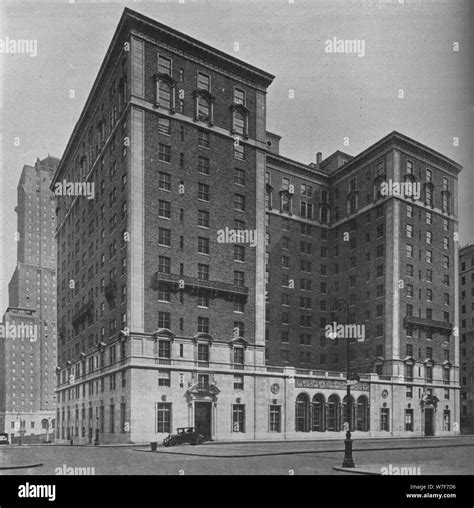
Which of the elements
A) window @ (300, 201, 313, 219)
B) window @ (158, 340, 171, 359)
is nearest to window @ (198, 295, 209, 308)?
window @ (158, 340, 171, 359)

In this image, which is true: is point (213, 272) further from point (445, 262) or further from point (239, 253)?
point (445, 262)

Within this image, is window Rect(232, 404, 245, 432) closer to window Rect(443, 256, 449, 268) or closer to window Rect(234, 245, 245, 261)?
window Rect(234, 245, 245, 261)

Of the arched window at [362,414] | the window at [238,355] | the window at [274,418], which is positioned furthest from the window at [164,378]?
the arched window at [362,414]

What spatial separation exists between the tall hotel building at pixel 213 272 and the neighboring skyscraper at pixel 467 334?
136cm

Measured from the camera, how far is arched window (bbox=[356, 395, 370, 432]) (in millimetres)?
52500

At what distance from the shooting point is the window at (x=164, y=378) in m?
44.6

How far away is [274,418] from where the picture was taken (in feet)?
→ 167

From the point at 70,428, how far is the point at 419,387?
107 ft

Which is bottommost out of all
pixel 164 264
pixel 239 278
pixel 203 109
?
pixel 239 278

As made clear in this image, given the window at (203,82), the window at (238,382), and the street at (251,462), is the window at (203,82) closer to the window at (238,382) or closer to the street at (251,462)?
the window at (238,382)

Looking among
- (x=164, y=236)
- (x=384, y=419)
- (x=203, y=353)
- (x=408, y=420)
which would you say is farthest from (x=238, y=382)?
(x=408, y=420)

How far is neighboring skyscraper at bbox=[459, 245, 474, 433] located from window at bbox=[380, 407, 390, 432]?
9495 millimetres

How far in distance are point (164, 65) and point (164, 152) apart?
633 centimetres

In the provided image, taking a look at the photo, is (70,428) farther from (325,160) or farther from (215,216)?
(325,160)
